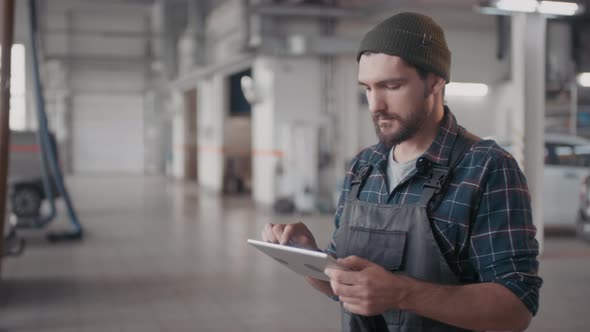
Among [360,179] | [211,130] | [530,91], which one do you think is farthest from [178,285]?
[211,130]

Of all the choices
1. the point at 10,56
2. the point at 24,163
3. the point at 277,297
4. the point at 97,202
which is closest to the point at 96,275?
the point at 277,297

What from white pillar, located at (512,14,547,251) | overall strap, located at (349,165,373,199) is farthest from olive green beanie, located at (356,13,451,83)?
white pillar, located at (512,14,547,251)

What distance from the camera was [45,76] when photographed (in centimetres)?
2611

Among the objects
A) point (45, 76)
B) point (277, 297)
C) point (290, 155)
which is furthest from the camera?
point (45, 76)

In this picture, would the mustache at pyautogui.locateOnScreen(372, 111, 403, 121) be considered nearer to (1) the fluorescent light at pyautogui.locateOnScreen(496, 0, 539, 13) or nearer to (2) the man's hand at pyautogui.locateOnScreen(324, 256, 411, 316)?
(2) the man's hand at pyautogui.locateOnScreen(324, 256, 411, 316)

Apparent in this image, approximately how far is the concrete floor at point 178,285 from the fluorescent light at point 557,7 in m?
2.81

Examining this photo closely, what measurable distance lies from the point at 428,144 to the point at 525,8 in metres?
6.52

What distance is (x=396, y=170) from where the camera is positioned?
1716 millimetres

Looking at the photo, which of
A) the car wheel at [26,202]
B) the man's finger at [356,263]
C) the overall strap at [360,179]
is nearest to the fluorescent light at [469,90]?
the car wheel at [26,202]

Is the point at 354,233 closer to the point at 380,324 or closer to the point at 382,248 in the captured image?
the point at 382,248

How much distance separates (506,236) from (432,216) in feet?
0.55

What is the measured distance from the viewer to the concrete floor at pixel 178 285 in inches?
209

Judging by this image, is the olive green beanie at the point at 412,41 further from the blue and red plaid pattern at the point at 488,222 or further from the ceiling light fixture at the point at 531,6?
the ceiling light fixture at the point at 531,6

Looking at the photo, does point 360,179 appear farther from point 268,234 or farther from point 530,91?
point 530,91
